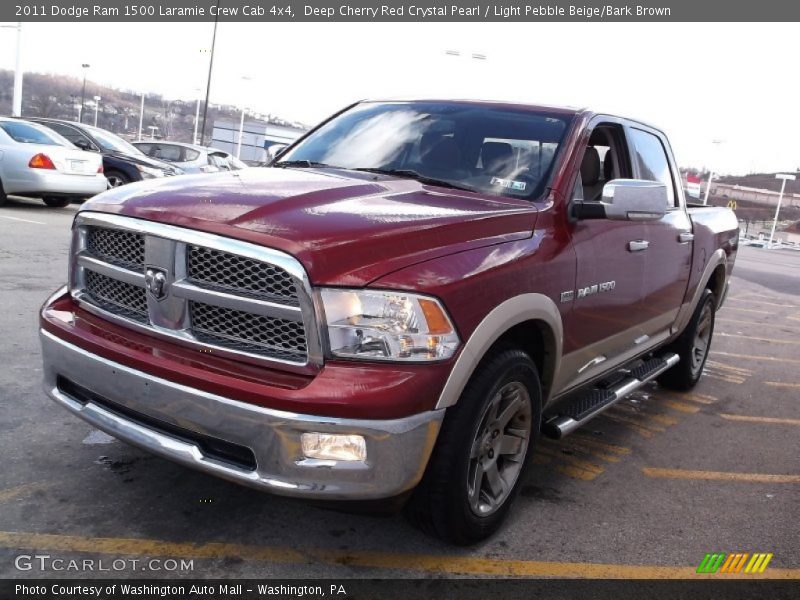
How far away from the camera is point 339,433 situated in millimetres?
2408

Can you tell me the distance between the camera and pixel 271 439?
94.7 inches

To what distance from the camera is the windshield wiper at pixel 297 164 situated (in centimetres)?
398

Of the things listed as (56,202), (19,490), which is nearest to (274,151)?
(19,490)

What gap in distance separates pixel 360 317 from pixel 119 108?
74.8 m

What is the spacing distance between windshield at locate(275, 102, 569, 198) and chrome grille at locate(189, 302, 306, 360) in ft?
4.67

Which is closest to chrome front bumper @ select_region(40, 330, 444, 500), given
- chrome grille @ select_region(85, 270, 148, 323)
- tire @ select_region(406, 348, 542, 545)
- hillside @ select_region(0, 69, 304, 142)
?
tire @ select_region(406, 348, 542, 545)

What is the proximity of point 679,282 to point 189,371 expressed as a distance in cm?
360

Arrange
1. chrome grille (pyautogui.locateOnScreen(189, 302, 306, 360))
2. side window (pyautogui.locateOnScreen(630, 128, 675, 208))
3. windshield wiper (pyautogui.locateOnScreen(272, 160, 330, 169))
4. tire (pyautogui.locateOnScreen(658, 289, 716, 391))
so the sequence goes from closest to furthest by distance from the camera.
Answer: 1. chrome grille (pyautogui.locateOnScreen(189, 302, 306, 360))
2. windshield wiper (pyautogui.locateOnScreen(272, 160, 330, 169))
3. side window (pyautogui.locateOnScreen(630, 128, 675, 208))
4. tire (pyautogui.locateOnScreen(658, 289, 716, 391))

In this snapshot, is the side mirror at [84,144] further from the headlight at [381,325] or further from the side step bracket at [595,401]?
the headlight at [381,325]

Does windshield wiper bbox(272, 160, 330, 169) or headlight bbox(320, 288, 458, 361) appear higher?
windshield wiper bbox(272, 160, 330, 169)

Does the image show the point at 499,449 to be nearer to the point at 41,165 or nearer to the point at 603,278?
the point at 603,278

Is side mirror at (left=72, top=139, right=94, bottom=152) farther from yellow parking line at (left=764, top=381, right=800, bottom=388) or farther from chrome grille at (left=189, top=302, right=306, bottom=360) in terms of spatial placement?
chrome grille at (left=189, top=302, right=306, bottom=360)

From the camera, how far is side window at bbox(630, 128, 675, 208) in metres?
4.70

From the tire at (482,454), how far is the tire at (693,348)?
113 inches
